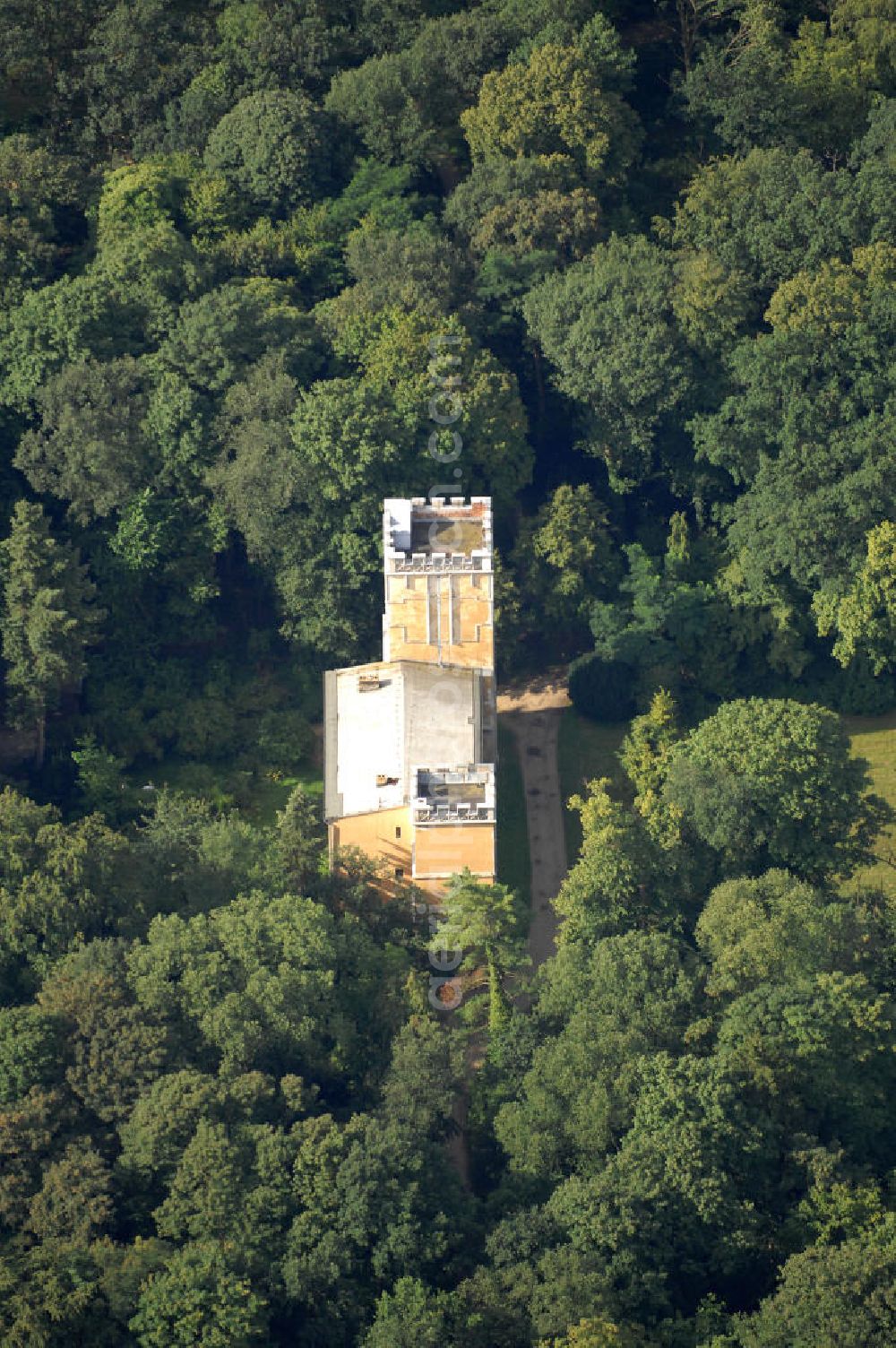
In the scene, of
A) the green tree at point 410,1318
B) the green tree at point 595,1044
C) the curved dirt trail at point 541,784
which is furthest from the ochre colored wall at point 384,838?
the green tree at point 410,1318

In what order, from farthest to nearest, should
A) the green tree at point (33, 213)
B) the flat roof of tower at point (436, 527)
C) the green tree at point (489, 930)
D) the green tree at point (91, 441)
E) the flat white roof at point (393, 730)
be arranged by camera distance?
the green tree at point (33, 213) → the green tree at point (91, 441) → the flat roof of tower at point (436, 527) → the flat white roof at point (393, 730) → the green tree at point (489, 930)

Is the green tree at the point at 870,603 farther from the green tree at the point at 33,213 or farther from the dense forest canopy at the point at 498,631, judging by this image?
the green tree at the point at 33,213

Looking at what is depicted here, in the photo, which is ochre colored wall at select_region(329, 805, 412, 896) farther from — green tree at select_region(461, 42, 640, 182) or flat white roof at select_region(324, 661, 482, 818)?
green tree at select_region(461, 42, 640, 182)

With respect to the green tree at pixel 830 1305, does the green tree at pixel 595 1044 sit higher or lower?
higher

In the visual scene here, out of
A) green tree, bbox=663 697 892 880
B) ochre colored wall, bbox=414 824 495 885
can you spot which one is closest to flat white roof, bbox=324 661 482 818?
ochre colored wall, bbox=414 824 495 885

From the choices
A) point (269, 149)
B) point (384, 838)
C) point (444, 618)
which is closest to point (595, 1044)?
point (384, 838)

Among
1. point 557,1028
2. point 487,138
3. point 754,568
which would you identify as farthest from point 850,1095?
point 487,138
